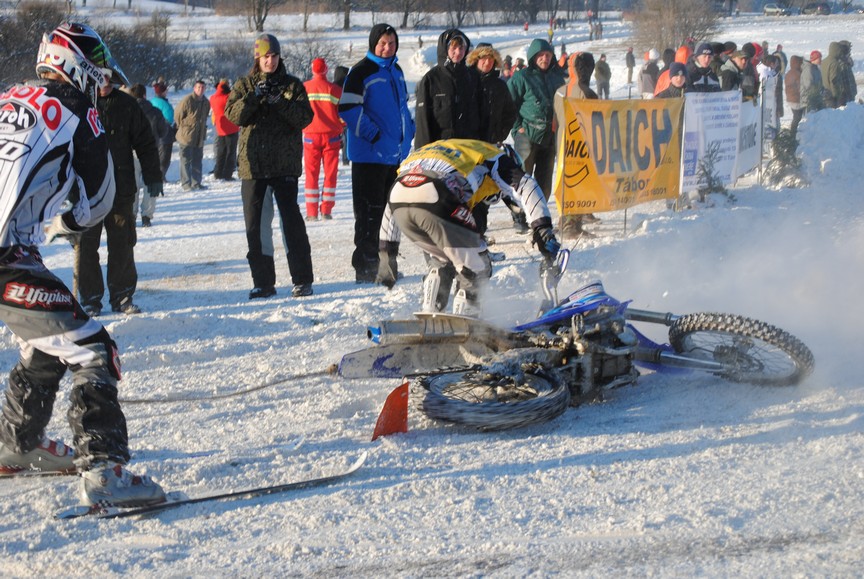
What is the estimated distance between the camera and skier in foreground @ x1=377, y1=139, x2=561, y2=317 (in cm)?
631

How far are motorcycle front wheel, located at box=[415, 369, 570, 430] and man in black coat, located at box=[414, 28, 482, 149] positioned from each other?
4060 millimetres

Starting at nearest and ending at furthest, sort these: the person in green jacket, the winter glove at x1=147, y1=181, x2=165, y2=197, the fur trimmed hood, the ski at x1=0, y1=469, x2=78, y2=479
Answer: the ski at x1=0, y1=469, x2=78, y2=479 → the winter glove at x1=147, y1=181, x2=165, y2=197 → the fur trimmed hood → the person in green jacket

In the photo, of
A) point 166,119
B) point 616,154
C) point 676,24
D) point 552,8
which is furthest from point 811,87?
point 552,8

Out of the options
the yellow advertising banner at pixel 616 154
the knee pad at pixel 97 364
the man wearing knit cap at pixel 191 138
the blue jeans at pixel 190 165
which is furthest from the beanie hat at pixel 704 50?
the knee pad at pixel 97 364

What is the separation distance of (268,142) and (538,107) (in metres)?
3.71

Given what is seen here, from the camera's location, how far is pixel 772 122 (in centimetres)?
1725

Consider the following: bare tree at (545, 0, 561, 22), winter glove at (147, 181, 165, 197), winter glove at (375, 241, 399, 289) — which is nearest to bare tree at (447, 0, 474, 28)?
bare tree at (545, 0, 561, 22)

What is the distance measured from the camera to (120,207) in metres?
8.48

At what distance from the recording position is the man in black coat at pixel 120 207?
8.39m

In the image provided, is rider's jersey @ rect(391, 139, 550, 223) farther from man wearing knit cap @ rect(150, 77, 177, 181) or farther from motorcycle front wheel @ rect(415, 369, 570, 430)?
man wearing knit cap @ rect(150, 77, 177, 181)

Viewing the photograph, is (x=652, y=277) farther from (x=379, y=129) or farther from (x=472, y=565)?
(x=472, y=565)

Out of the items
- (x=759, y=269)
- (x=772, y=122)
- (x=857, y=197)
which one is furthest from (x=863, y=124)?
(x=759, y=269)

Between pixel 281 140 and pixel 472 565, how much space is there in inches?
219

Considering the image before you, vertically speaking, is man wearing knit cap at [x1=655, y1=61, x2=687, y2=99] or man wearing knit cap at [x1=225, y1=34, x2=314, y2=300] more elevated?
man wearing knit cap at [x1=655, y1=61, x2=687, y2=99]
